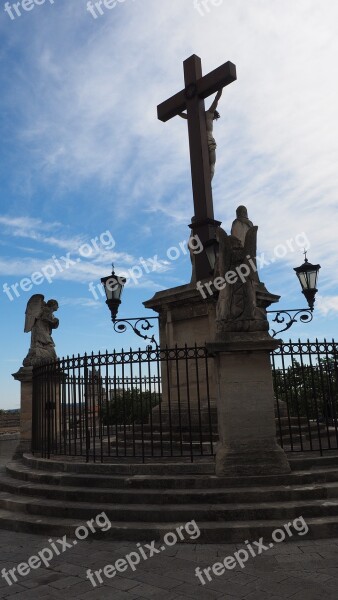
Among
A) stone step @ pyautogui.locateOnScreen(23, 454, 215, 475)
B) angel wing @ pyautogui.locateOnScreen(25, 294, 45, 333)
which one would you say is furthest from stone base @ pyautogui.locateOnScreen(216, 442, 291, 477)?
angel wing @ pyautogui.locateOnScreen(25, 294, 45, 333)

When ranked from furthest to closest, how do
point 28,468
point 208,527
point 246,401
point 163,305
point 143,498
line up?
point 163,305 → point 28,468 → point 246,401 → point 143,498 → point 208,527

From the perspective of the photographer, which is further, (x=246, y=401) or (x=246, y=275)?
(x=246, y=275)

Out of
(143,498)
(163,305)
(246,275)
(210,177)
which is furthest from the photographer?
(210,177)

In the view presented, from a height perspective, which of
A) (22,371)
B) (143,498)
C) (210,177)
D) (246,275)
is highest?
(210,177)

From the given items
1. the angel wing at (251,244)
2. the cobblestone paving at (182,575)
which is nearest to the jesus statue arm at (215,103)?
the angel wing at (251,244)

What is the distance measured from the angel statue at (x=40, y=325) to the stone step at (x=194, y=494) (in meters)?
6.08

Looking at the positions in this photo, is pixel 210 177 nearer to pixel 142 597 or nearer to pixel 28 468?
pixel 28 468

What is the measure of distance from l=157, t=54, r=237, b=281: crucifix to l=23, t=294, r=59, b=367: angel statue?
15.5 ft

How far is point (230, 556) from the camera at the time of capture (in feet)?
15.6

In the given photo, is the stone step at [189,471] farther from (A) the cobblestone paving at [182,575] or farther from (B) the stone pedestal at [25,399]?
(B) the stone pedestal at [25,399]

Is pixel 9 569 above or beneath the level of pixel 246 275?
beneath

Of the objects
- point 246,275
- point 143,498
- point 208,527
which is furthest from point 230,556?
point 246,275

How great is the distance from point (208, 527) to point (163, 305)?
5.29m

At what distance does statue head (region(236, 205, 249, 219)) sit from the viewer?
32.3 feet
